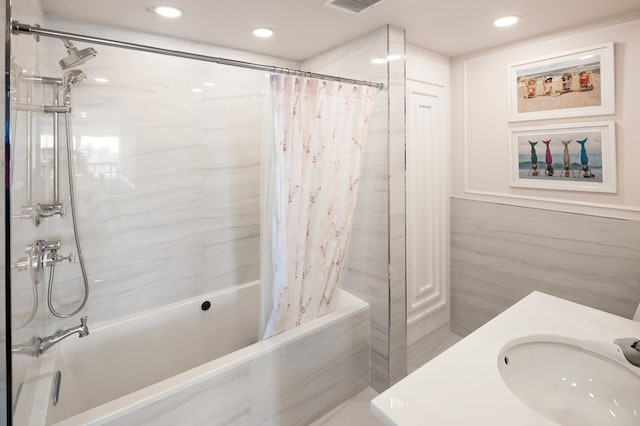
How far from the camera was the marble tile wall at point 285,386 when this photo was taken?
1553 millimetres

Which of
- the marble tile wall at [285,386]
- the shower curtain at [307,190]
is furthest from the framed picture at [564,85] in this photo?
the marble tile wall at [285,386]

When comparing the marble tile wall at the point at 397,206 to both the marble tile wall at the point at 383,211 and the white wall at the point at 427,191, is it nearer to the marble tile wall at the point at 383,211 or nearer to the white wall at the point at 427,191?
the marble tile wall at the point at 383,211

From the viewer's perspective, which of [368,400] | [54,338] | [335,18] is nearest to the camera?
[54,338]

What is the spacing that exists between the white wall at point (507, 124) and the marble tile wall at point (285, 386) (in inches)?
54.3

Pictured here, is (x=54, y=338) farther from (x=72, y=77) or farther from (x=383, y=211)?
(x=383, y=211)

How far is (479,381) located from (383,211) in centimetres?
134

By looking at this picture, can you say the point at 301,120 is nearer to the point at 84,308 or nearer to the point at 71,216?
the point at 71,216

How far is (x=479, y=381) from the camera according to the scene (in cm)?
96

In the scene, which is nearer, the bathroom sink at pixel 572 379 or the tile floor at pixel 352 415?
the bathroom sink at pixel 572 379

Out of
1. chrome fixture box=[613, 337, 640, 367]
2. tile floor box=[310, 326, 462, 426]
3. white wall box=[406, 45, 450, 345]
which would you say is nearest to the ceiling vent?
white wall box=[406, 45, 450, 345]

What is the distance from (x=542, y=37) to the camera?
7.30 feet

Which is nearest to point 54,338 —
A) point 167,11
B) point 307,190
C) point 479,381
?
point 307,190

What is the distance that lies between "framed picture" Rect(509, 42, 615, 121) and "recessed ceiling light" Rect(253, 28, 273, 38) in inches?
66.6

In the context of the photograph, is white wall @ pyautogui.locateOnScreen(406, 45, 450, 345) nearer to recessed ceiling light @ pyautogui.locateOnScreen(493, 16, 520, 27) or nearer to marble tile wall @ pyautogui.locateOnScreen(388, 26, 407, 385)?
marble tile wall @ pyautogui.locateOnScreen(388, 26, 407, 385)
